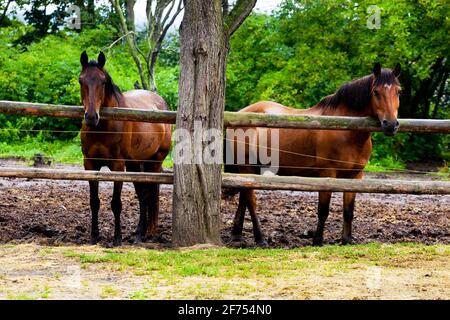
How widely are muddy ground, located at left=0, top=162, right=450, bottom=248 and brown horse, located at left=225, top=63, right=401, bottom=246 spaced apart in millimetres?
425

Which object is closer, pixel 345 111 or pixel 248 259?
pixel 248 259

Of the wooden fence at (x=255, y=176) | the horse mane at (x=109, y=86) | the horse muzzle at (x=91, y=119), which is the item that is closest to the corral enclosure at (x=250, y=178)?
the wooden fence at (x=255, y=176)

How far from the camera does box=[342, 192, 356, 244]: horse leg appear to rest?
8.36m

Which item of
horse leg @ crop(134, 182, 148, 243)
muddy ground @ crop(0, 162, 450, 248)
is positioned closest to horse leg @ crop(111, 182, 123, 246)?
muddy ground @ crop(0, 162, 450, 248)

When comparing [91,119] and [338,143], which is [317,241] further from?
[91,119]

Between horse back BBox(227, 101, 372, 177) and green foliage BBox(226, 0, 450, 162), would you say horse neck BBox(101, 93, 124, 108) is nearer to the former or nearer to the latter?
horse back BBox(227, 101, 372, 177)

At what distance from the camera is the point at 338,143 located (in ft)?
27.6

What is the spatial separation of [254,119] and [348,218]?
1.72m

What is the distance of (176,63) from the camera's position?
2661 cm

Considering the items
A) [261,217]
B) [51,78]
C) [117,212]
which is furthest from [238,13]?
[51,78]

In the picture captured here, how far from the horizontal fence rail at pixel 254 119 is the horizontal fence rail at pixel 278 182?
573mm

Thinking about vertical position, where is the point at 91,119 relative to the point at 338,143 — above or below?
above

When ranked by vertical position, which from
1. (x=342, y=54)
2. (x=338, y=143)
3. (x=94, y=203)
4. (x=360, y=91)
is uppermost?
(x=342, y=54)
